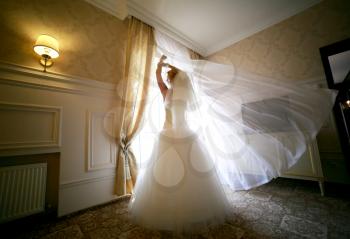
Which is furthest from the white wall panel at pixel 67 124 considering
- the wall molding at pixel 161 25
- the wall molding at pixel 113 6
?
the wall molding at pixel 161 25

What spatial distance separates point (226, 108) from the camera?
1.52m

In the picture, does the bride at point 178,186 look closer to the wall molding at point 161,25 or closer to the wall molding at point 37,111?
the wall molding at point 37,111

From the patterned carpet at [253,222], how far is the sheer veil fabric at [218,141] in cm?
11

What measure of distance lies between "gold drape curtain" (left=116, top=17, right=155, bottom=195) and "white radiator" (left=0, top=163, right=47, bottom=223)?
677mm

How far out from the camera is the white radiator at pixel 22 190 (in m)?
1.15

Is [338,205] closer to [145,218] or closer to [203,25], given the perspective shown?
[145,218]

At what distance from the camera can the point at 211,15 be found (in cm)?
233

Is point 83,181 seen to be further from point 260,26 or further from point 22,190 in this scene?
point 260,26

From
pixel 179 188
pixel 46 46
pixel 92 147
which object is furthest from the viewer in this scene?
pixel 92 147

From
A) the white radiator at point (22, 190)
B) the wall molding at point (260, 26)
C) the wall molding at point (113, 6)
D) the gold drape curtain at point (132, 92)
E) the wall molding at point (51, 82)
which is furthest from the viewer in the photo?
the wall molding at point (260, 26)

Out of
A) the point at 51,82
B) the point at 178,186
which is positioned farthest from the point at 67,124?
the point at 178,186

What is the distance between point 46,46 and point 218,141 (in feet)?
6.15

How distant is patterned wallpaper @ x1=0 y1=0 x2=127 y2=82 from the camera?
135 cm

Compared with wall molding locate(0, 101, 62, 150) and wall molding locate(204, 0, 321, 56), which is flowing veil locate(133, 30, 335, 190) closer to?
wall molding locate(0, 101, 62, 150)
